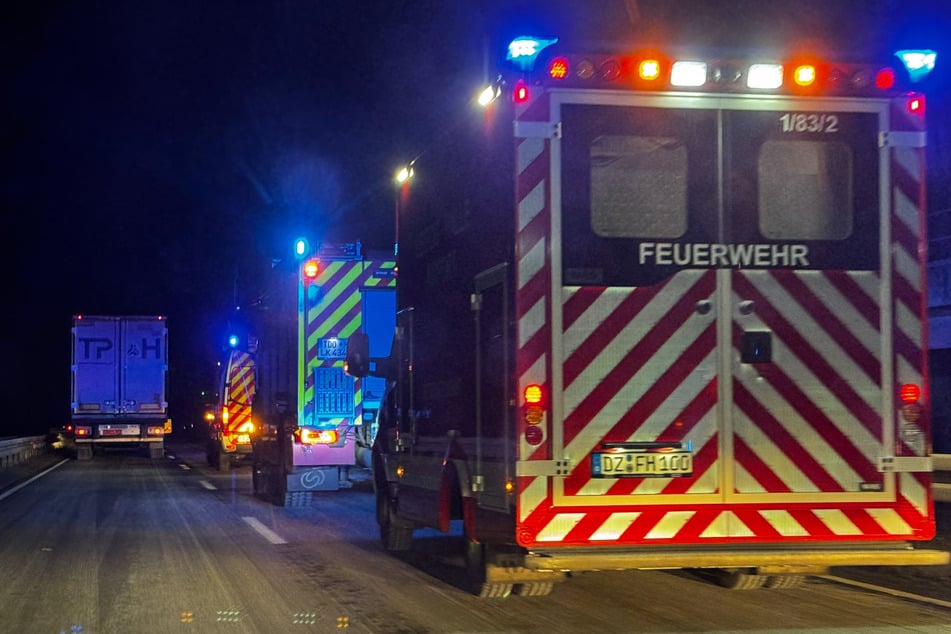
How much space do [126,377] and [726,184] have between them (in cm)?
3160

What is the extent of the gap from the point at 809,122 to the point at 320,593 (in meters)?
4.88

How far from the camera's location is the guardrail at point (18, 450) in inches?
1236

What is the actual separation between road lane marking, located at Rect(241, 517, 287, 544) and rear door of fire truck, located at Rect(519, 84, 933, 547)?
20.6ft

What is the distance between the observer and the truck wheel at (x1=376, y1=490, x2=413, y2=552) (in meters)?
11.6

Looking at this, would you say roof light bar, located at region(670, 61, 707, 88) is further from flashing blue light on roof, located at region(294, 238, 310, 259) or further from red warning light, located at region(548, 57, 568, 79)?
flashing blue light on roof, located at region(294, 238, 310, 259)

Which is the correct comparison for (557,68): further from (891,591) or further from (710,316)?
(891,591)

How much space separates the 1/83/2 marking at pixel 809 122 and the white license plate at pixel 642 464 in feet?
6.84

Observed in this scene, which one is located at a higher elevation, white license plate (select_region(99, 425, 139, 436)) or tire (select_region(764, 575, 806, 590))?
white license plate (select_region(99, 425, 139, 436))

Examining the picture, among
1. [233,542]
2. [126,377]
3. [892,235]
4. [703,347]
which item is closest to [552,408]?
[703,347]

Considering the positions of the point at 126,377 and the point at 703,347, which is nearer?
the point at 703,347

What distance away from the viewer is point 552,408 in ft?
24.1

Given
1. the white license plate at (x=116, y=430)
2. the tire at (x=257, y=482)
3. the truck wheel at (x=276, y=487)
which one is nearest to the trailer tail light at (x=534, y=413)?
the truck wheel at (x=276, y=487)

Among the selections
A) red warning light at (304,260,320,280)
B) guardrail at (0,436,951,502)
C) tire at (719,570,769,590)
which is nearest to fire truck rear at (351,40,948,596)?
guardrail at (0,436,951,502)

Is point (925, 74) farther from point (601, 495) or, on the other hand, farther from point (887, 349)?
point (601, 495)
